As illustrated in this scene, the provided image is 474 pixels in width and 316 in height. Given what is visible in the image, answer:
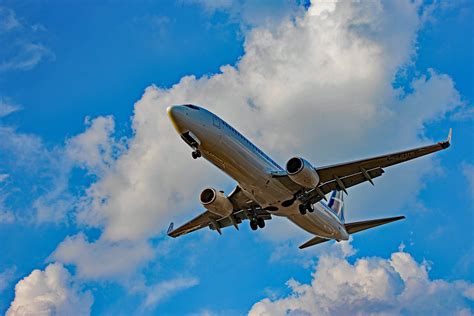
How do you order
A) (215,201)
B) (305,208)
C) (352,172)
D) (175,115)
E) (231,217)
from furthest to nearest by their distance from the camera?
(231,217)
(215,201)
(305,208)
(352,172)
(175,115)

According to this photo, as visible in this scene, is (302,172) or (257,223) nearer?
(302,172)

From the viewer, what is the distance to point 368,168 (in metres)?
41.0

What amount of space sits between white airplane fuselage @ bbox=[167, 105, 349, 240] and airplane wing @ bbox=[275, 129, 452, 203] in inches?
45.4

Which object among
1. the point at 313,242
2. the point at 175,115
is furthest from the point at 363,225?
the point at 175,115

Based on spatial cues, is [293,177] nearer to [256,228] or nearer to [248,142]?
[248,142]

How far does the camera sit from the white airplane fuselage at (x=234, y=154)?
119 feet

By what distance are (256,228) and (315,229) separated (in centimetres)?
455

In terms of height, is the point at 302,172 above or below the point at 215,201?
below

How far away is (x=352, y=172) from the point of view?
41.4m

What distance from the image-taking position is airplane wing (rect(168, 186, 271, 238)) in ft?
149

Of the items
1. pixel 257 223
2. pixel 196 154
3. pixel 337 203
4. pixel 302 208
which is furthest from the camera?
pixel 337 203

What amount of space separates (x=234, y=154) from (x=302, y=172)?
15.1ft

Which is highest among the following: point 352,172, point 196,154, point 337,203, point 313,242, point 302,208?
point 337,203

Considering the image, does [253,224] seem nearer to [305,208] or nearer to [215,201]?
[215,201]
